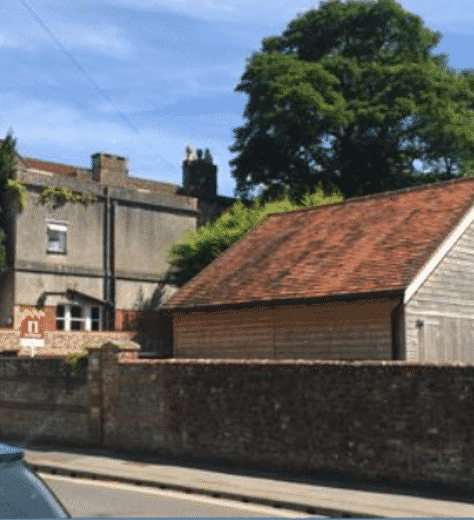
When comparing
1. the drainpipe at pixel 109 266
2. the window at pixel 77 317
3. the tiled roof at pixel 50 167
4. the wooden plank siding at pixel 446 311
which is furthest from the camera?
the tiled roof at pixel 50 167

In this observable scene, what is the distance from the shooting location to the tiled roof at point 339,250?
69.0ft

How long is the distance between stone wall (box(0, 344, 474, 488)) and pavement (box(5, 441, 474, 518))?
379 millimetres

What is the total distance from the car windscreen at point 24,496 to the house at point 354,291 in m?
15.1

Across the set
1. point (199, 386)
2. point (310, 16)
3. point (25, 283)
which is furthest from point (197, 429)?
point (310, 16)

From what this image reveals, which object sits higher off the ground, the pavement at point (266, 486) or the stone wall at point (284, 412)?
the stone wall at point (284, 412)

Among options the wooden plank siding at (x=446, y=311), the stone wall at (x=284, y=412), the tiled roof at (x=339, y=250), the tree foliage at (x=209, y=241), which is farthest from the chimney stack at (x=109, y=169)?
the wooden plank siding at (x=446, y=311)

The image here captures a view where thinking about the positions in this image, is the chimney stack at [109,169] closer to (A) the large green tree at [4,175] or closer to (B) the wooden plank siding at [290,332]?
(A) the large green tree at [4,175]

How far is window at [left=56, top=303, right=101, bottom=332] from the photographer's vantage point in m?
40.2

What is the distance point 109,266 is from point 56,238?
3.23m

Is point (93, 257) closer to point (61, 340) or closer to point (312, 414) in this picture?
point (61, 340)

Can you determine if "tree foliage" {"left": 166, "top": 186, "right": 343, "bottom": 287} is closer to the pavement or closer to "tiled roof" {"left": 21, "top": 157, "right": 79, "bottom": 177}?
"tiled roof" {"left": 21, "top": 157, "right": 79, "bottom": 177}

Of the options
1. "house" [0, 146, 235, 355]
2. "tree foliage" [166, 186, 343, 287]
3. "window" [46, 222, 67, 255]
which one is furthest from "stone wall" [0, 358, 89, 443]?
"window" [46, 222, 67, 255]

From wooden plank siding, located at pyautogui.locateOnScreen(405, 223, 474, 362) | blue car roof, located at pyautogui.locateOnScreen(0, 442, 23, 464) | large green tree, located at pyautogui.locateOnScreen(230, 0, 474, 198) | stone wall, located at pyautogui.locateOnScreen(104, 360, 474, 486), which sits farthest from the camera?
large green tree, located at pyautogui.locateOnScreen(230, 0, 474, 198)

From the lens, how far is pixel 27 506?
464 cm
